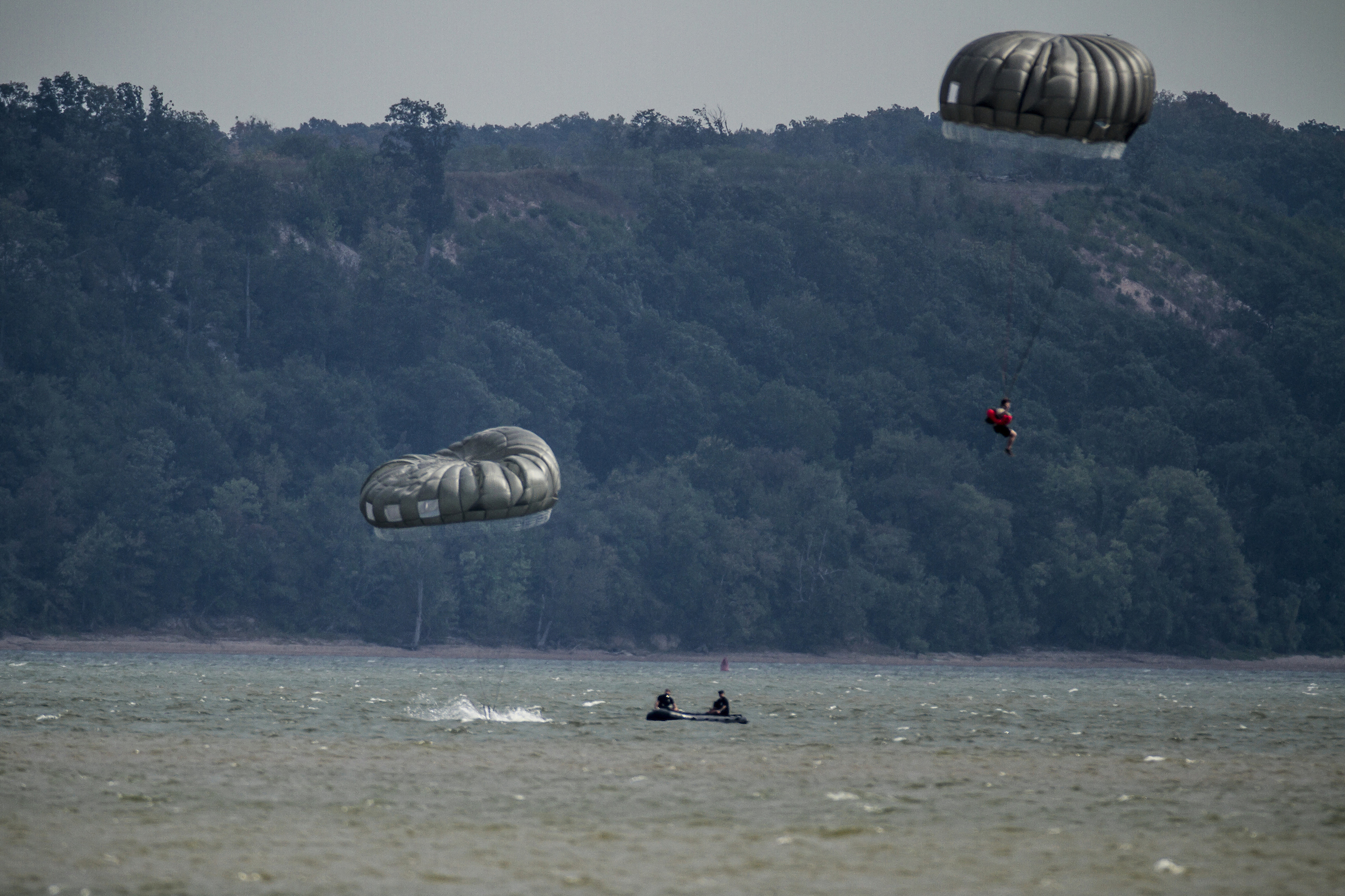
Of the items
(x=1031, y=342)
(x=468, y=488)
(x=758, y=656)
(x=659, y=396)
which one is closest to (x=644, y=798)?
(x=468, y=488)

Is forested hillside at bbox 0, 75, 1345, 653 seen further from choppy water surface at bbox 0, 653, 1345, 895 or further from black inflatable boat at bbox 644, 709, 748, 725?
black inflatable boat at bbox 644, 709, 748, 725

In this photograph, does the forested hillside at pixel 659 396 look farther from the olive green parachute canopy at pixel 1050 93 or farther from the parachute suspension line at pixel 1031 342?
the olive green parachute canopy at pixel 1050 93

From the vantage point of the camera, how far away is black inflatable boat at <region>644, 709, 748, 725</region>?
155 ft

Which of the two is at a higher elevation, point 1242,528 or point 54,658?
point 1242,528

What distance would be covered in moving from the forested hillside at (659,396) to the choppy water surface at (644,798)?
65.8 meters

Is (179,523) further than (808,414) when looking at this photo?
No

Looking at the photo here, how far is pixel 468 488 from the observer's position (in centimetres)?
4216

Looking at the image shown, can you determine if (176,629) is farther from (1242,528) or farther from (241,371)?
(1242,528)

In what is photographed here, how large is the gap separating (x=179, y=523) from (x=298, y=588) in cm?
1034

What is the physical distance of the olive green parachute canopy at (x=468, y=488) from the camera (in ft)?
138

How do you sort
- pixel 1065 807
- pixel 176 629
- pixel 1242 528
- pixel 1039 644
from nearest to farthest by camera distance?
1. pixel 1065 807
2. pixel 176 629
3. pixel 1039 644
4. pixel 1242 528

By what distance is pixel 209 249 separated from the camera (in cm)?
14975

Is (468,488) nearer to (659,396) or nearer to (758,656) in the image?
(758,656)

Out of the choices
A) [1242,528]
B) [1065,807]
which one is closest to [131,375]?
[1242,528]
